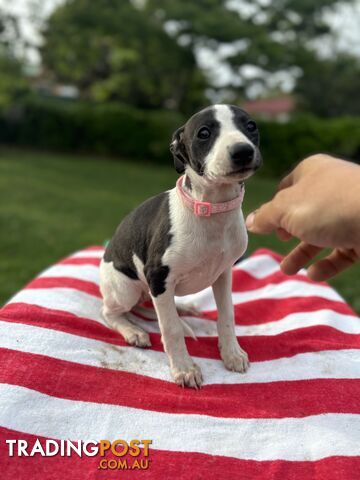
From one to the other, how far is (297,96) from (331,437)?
29.5m

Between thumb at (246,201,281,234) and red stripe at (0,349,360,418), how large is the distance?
2.44 ft

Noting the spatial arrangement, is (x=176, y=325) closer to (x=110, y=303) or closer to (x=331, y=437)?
(x=110, y=303)

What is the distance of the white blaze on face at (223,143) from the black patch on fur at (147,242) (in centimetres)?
44

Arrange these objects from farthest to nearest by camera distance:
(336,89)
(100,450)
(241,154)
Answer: (336,89) → (100,450) → (241,154)

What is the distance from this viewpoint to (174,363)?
7.05 feet

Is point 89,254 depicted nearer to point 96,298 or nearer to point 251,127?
point 96,298

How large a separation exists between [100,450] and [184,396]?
46 centimetres

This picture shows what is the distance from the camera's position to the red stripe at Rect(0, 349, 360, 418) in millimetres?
1925

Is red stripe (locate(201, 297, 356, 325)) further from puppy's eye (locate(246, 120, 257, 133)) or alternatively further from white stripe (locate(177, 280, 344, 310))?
puppy's eye (locate(246, 120, 257, 133))

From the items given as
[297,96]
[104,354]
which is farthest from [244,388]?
[297,96]

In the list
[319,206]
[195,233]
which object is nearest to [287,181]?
[319,206]

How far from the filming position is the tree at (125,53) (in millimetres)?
14961

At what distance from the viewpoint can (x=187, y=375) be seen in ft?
6.90

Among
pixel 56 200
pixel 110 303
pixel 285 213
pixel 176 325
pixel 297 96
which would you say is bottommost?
pixel 297 96
